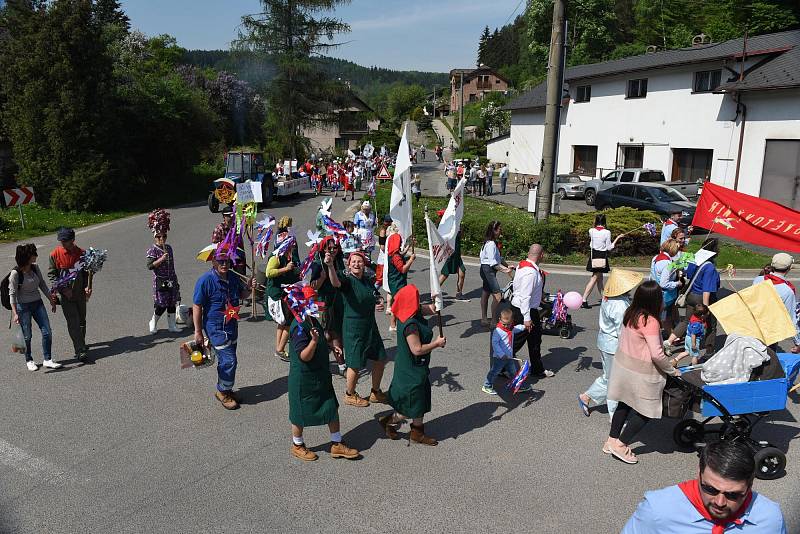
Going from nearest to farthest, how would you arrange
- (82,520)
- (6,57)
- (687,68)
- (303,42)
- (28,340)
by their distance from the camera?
1. (82,520)
2. (28,340)
3. (6,57)
4. (687,68)
5. (303,42)

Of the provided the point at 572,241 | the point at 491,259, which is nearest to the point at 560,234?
the point at 572,241

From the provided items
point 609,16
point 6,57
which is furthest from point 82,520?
point 609,16

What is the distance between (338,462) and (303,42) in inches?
1595

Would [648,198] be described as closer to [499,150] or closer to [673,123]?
[673,123]

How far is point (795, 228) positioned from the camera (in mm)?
7504

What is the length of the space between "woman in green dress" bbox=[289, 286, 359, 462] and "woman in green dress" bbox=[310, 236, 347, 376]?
556 mm

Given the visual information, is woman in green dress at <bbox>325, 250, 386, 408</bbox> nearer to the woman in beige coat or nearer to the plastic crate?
the woman in beige coat

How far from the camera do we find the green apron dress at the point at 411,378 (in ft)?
17.5

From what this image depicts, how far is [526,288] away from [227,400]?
372cm

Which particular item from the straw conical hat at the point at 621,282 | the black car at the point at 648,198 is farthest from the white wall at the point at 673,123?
the straw conical hat at the point at 621,282

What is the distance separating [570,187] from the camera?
29516mm

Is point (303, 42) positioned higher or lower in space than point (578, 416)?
higher

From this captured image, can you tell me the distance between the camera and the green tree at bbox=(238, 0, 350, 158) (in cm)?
4038

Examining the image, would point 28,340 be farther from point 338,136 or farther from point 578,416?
point 338,136
